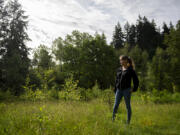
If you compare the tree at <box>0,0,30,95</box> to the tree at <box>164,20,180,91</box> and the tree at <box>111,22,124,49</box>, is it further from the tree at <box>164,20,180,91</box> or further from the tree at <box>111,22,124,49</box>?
the tree at <box>111,22,124,49</box>

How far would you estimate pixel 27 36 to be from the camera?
58.4 feet

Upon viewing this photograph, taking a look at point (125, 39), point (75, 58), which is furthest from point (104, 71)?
point (125, 39)

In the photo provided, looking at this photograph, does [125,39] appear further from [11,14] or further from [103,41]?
[11,14]

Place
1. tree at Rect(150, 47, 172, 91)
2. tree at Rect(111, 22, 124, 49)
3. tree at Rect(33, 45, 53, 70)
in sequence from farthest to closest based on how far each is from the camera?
tree at Rect(111, 22, 124, 49) < tree at Rect(33, 45, 53, 70) < tree at Rect(150, 47, 172, 91)

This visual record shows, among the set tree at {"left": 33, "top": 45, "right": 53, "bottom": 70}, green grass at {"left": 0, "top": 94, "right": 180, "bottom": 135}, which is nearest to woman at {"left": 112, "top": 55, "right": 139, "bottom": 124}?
green grass at {"left": 0, "top": 94, "right": 180, "bottom": 135}

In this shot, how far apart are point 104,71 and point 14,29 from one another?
17718 mm

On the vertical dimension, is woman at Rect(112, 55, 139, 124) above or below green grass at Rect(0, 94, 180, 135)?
above

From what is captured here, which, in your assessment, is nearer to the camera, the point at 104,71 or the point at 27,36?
the point at 27,36

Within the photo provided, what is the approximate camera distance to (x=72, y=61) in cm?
2595

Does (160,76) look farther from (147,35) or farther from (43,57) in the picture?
(147,35)

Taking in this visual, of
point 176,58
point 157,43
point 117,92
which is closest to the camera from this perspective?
point 117,92

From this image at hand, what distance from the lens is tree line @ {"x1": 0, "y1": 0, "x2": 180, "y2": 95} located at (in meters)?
13.6

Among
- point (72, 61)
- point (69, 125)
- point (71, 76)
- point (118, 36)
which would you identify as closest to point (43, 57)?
point (72, 61)

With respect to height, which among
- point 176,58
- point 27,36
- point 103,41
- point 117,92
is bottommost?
point 117,92
